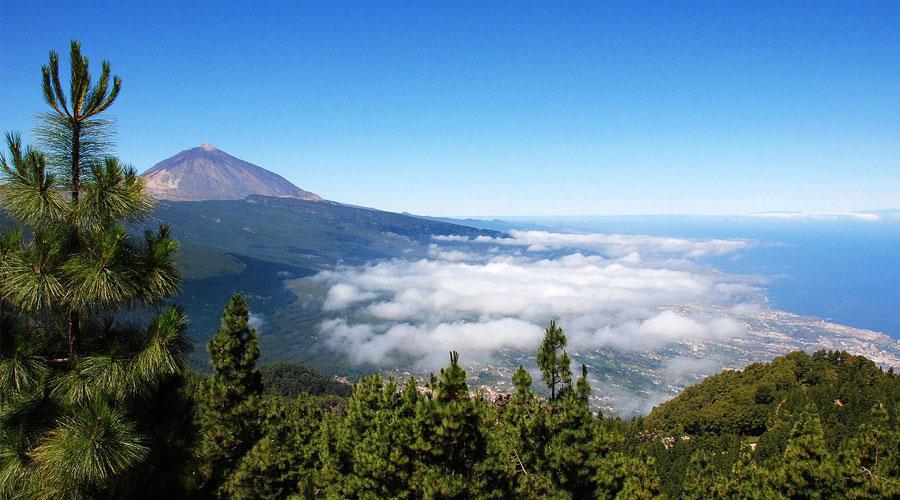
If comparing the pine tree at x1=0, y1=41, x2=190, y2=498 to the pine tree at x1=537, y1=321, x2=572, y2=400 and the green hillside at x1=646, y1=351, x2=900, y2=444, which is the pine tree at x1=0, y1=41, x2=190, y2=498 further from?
the green hillside at x1=646, y1=351, x2=900, y2=444

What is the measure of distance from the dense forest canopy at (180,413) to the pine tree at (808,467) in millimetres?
50

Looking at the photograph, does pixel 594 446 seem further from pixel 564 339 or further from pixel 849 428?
pixel 849 428

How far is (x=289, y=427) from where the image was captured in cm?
2356

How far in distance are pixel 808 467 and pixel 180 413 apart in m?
16.6

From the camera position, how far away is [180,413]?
5.79 metres

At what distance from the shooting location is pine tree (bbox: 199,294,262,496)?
15484 millimetres

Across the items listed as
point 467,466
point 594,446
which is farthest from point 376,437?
point 594,446

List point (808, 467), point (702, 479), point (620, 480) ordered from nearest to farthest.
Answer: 1. point (620, 480)
2. point (808, 467)
3. point (702, 479)

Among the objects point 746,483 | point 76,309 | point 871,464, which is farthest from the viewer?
point 746,483

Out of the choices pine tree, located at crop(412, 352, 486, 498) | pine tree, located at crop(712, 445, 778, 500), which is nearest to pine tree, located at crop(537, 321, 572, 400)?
pine tree, located at crop(412, 352, 486, 498)

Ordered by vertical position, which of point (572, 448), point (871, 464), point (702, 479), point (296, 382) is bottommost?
point (296, 382)

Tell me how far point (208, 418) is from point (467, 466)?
386 inches

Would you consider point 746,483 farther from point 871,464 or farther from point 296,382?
point 296,382

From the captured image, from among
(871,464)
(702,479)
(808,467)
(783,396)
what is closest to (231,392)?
(702,479)
